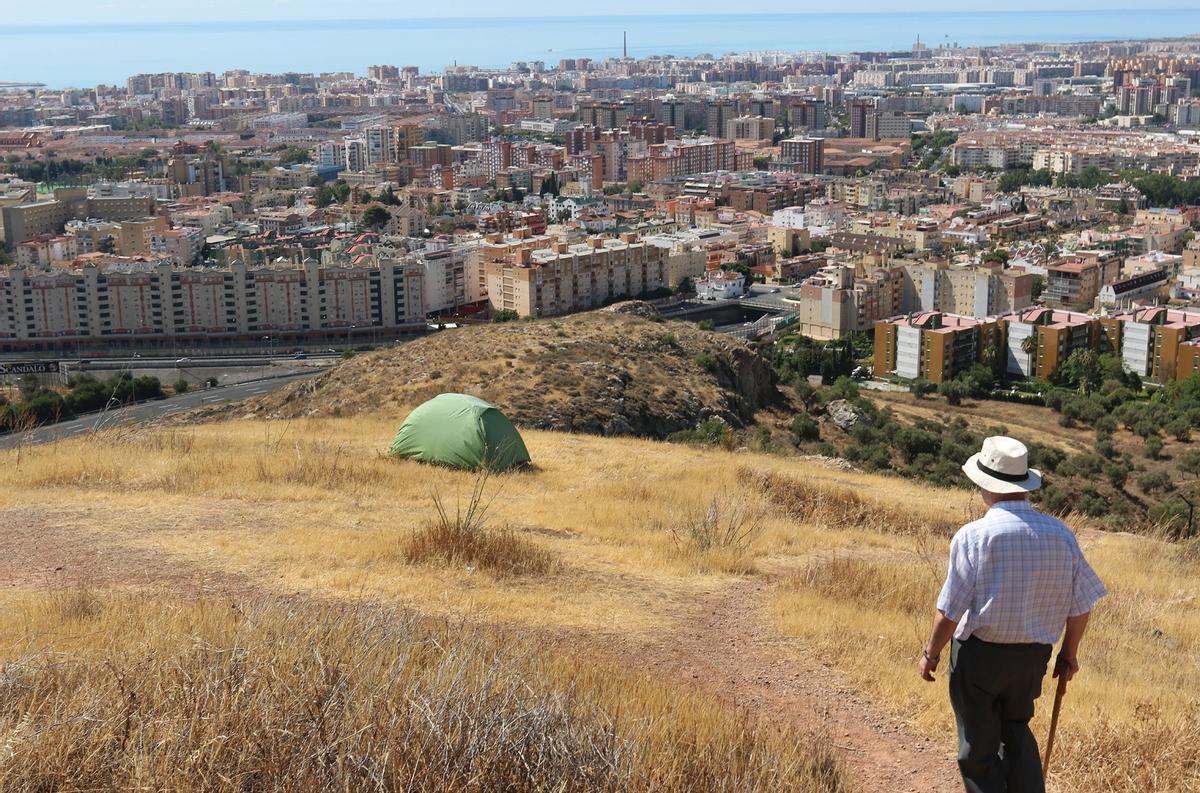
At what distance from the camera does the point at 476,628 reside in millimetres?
2641

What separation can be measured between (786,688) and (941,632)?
2.15ft

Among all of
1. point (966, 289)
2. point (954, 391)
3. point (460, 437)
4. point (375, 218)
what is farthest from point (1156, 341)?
point (375, 218)

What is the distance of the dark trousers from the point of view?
1.89 meters

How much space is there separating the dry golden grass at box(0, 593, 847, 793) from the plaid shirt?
0.39 meters

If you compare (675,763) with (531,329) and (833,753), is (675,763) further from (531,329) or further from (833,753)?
(531,329)

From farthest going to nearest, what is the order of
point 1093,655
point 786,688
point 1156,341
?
point 1156,341 → point 1093,655 → point 786,688

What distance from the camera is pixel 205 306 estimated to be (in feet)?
77.6

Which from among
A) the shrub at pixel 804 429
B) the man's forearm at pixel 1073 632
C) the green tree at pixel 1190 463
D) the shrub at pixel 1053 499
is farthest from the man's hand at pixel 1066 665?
the green tree at pixel 1190 463

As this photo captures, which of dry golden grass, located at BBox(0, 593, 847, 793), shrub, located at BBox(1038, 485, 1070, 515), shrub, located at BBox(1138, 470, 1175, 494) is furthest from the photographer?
shrub, located at BBox(1138, 470, 1175, 494)

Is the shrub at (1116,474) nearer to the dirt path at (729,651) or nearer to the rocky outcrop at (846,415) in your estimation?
the rocky outcrop at (846,415)

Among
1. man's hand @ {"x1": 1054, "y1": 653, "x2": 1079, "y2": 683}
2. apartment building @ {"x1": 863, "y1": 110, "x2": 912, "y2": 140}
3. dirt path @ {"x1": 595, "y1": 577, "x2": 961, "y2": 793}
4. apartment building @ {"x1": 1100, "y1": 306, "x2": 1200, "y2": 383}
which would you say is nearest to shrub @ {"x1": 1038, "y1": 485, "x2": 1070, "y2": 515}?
dirt path @ {"x1": 595, "y1": 577, "x2": 961, "y2": 793}

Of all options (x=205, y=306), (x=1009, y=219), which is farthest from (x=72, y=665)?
(x=1009, y=219)

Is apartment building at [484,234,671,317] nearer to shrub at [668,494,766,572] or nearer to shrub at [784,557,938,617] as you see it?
shrub at [668,494,766,572]

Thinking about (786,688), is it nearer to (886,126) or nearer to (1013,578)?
(1013,578)
